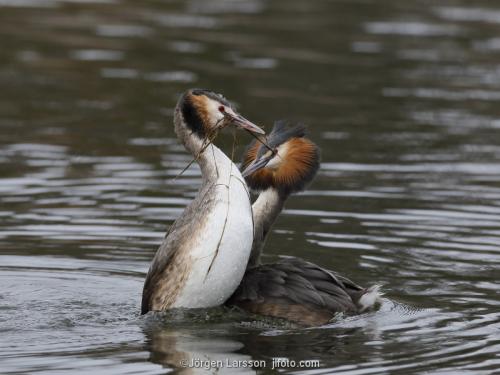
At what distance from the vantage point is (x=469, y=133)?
615 inches

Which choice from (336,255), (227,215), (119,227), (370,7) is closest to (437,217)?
(336,255)

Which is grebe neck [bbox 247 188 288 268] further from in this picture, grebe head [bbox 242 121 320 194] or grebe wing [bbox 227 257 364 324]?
grebe wing [bbox 227 257 364 324]

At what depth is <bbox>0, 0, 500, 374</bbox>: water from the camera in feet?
28.7

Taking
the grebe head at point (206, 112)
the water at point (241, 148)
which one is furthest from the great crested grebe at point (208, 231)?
the water at point (241, 148)

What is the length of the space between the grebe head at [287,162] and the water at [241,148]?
109 cm

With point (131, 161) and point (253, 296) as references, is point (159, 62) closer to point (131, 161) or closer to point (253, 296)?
point (131, 161)

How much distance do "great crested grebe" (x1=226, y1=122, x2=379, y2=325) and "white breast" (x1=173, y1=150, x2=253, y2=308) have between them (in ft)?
0.76

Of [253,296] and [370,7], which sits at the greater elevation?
[370,7]

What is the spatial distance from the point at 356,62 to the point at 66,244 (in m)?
9.16

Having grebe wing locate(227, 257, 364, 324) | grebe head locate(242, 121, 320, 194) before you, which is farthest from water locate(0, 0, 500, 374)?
grebe head locate(242, 121, 320, 194)

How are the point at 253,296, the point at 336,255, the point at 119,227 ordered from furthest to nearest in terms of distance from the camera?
1. the point at 119,227
2. the point at 336,255
3. the point at 253,296

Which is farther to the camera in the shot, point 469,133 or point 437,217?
point 469,133

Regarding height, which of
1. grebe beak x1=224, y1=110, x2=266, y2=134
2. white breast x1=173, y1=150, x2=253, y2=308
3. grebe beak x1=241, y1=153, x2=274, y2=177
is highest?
grebe beak x1=224, y1=110, x2=266, y2=134

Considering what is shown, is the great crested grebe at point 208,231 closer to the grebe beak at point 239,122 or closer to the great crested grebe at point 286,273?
the grebe beak at point 239,122
